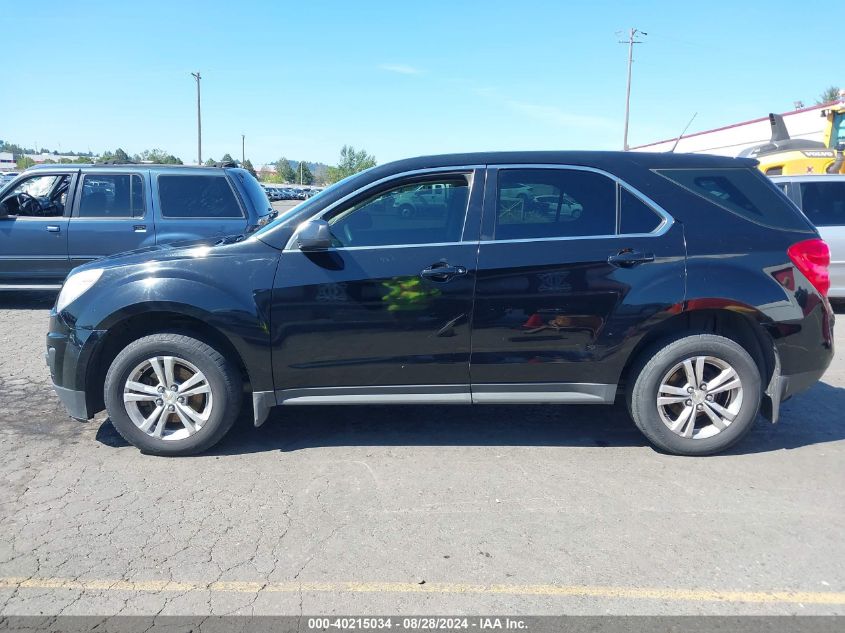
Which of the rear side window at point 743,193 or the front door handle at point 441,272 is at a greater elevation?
the rear side window at point 743,193

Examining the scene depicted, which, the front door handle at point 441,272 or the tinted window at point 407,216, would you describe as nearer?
the front door handle at point 441,272

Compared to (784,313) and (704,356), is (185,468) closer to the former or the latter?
(704,356)

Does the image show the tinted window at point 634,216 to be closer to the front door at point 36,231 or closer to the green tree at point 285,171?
the front door at point 36,231

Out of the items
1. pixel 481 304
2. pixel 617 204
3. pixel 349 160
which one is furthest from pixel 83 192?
pixel 349 160

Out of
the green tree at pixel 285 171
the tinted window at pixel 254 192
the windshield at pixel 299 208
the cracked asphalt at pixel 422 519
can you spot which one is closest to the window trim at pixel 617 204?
the windshield at pixel 299 208

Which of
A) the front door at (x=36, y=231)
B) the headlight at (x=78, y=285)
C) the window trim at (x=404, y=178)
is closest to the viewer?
the window trim at (x=404, y=178)

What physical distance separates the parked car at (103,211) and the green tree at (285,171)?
330 feet

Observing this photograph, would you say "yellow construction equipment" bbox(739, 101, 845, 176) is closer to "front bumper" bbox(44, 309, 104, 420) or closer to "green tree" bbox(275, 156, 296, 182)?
"front bumper" bbox(44, 309, 104, 420)

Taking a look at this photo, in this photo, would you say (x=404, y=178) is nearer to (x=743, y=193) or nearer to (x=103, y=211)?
(x=743, y=193)

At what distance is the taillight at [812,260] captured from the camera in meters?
4.36

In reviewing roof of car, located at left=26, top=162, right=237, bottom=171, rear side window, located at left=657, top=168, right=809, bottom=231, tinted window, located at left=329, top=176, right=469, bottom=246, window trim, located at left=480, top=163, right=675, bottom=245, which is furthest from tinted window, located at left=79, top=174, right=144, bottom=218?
rear side window, located at left=657, top=168, right=809, bottom=231

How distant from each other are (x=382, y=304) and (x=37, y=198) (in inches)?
277

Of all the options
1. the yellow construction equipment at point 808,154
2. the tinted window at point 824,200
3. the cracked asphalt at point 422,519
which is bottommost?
the cracked asphalt at point 422,519

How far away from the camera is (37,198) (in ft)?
30.1
